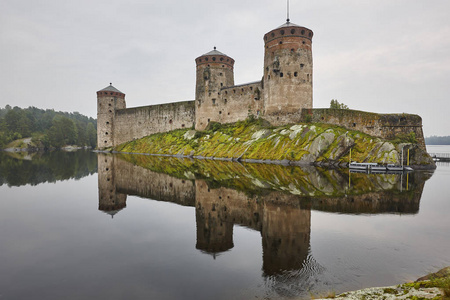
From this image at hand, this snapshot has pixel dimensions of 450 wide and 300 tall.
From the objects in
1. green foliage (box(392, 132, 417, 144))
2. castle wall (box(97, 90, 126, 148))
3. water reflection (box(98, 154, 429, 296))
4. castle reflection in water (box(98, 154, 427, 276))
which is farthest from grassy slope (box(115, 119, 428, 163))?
castle wall (box(97, 90, 126, 148))

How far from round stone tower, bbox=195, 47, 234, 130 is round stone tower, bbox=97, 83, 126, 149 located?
28458 millimetres

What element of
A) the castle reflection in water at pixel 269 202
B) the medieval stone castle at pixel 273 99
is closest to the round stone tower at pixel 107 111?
the medieval stone castle at pixel 273 99

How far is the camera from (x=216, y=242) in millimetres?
8734

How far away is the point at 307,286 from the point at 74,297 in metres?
5.00

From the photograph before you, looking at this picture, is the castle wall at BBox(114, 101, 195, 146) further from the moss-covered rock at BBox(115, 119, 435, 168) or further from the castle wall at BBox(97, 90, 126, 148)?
the moss-covered rock at BBox(115, 119, 435, 168)

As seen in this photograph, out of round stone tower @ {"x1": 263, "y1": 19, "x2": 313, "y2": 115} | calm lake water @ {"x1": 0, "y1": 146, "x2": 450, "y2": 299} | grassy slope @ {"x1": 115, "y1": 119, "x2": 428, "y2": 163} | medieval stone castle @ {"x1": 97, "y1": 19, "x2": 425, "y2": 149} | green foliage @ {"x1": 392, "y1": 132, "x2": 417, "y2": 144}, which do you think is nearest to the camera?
calm lake water @ {"x1": 0, "y1": 146, "x2": 450, "y2": 299}

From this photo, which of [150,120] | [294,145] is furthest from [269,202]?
[150,120]

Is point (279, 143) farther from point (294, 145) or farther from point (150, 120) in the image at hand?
point (150, 120)

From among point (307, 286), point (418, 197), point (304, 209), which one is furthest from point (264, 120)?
point (307, 286)

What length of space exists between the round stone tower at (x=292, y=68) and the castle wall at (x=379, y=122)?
18.3ft

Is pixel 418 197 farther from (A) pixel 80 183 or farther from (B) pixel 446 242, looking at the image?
(A) pixel 80 183

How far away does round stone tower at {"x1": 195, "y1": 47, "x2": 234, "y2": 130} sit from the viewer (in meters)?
54.1

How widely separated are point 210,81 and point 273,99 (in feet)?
52.3

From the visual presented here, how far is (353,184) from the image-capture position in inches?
779
